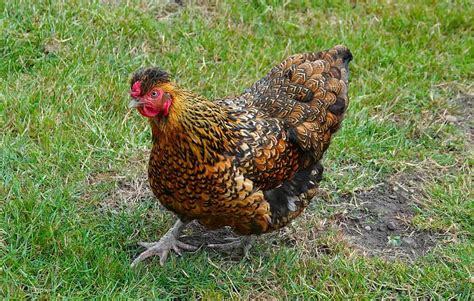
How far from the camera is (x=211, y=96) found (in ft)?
19.2

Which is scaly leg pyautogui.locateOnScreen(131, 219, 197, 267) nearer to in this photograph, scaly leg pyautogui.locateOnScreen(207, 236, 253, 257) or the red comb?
scaly leg pyautogui.locateOnScreen(207, 236, 253, 257)

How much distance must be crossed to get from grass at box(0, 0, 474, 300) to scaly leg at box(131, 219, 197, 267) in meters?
0.08

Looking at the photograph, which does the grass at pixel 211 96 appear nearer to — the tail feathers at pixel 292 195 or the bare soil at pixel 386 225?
the bare soil at pixel 386 225

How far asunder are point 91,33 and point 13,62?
0.70 meters

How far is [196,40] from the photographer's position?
642 centimetres

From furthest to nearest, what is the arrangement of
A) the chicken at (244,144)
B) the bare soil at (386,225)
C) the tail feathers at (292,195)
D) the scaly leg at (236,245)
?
the bare soil at (386,225) → the scaly leg at (236,245) → the tail feathers at (292,195) → the chicken at (244,144)

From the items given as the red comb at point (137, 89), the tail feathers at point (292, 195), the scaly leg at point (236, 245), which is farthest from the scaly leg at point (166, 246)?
the red comb at point (137, 89)

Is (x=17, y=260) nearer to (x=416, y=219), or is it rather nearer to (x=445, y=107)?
(x=416, y=219)

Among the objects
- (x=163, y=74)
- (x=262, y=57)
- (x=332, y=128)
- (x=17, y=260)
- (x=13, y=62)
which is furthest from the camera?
(x=262, y=57)

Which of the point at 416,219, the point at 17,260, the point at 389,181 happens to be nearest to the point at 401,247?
the point at 416,219

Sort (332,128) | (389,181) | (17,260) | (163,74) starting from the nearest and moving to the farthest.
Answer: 1. (163,74)
2. (17,260)
3. (332,128)
4. (389,181)

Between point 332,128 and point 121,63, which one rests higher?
point 332,128

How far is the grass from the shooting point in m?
4.40

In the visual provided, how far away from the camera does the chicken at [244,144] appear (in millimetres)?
3922
